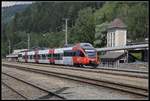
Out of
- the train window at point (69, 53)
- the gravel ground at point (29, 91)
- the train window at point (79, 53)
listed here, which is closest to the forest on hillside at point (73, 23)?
the train window at point (69, 53)

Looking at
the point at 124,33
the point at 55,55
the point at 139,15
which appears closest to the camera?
the point at 55,55

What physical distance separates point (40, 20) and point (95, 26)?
5273 cm

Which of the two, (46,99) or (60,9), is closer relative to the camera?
(46,99)

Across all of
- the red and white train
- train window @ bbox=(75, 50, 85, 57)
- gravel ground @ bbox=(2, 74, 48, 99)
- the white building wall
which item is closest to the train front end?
the red and white train

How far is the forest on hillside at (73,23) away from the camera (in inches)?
4505

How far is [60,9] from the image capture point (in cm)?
17550

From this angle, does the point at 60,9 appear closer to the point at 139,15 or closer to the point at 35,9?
the point at 35,9

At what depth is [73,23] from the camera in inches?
6132

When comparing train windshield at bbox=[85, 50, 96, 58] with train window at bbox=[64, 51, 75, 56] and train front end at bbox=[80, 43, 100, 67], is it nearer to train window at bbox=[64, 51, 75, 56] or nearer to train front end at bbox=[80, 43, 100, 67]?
train front end at bbox=[80, 43, 100, 67]

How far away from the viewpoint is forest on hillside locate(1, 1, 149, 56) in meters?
114

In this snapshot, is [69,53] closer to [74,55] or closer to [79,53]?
[74,55]

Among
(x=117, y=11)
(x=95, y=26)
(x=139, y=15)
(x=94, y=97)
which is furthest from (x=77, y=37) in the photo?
(x=94, y=97)

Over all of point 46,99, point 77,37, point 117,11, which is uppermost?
point 117,11

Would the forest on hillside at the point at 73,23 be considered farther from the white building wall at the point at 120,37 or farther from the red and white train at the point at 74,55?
the red and white train at the point at 74,55
